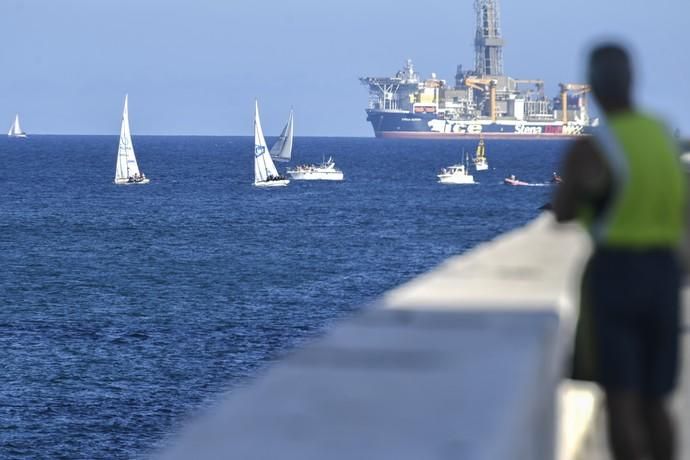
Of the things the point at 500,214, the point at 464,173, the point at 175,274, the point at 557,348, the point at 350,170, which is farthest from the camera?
the point at 350,170

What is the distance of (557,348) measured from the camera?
418cm

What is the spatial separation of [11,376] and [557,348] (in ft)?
130

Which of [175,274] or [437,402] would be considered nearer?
[437,402]

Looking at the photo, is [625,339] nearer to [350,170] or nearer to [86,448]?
[86,448]

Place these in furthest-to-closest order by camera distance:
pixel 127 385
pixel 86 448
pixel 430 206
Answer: pixel 430 206 < pixel 127 385 < pixel 86 448

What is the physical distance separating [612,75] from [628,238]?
18.1 inches

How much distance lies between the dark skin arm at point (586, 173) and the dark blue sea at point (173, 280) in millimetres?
29485

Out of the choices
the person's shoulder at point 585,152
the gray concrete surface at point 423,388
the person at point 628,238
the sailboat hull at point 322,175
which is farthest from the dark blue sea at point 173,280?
the person's shoulder at point 585,152

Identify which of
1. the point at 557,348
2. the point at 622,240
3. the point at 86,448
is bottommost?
the point at 86,448

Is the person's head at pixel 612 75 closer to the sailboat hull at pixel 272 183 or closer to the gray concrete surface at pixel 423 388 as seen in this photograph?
the gray concrete surface at pixel 423 388

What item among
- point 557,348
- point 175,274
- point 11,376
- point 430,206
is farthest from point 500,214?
point 557,348

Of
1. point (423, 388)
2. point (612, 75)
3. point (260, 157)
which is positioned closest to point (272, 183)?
point (260, 157)

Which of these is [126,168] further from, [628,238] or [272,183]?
[628,238]

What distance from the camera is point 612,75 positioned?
395 centimetres
